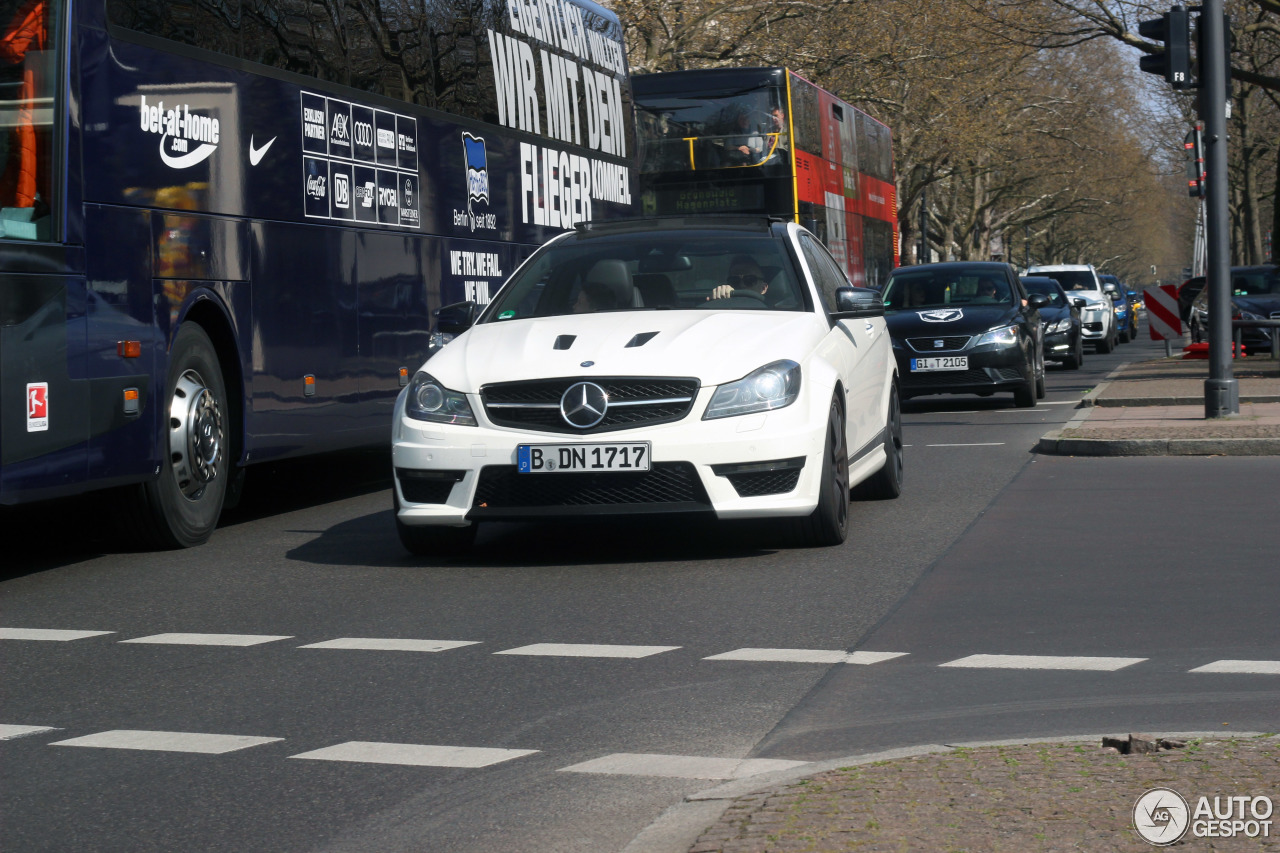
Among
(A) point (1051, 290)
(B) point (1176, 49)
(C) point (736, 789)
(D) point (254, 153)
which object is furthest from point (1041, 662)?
(A) point (1051, 290)

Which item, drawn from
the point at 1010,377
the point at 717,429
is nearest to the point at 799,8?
the point at 1010,377

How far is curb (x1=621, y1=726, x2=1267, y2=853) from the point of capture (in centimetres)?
409

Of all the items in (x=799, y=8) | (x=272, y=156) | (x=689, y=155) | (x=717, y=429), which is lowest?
(x=717, y=429)

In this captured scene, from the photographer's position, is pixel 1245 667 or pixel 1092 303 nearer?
pixel 1245 667

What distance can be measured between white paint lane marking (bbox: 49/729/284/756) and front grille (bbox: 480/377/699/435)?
3.36 metres

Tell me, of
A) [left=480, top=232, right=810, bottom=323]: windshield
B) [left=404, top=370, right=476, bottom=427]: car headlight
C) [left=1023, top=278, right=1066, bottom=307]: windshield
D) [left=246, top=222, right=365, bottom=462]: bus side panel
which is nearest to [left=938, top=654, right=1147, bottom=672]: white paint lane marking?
[left=404, top=370, right=476, bottom=427]: car headlight

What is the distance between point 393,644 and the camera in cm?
696

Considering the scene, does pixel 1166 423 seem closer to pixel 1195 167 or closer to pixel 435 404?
pixel 435 404

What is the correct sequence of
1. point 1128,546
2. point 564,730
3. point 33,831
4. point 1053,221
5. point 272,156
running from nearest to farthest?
1. point 33,831
2. point 564,730
3. point 1128,546
4. point 272,156
5. point 1053,221

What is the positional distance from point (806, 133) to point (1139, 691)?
834 inches

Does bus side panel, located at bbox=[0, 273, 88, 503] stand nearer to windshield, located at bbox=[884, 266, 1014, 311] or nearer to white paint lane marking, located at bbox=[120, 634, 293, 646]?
white paint lane marking, located at bbox=[120, 634, 293, 646]

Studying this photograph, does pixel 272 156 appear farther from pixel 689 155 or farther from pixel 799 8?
pixel 799 8

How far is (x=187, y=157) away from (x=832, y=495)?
12.7ft

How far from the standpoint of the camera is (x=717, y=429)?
337 inches
